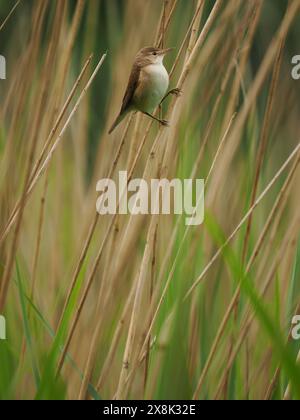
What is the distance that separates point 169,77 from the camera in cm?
134

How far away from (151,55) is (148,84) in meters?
0.06

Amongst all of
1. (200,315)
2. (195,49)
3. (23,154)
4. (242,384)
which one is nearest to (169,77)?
(195,49)

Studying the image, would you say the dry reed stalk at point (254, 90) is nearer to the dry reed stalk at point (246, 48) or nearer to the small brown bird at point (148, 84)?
the dry reed stalk at point (246, 48)

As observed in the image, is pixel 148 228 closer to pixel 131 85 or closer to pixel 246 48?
pixel 131 85

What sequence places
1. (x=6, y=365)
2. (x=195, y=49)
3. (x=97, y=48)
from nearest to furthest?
(x=195, y=49) < (x=6, y=365) < (x=97, y=48)

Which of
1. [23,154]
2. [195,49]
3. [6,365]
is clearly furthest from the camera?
[23,154]

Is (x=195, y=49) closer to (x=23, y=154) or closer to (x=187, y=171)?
(x=187, y=171)

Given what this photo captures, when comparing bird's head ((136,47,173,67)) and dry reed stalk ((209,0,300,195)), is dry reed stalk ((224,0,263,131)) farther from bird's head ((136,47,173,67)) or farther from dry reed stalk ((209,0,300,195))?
bird's head ((136,47,173,67))

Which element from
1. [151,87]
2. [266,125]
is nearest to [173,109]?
[151,87]

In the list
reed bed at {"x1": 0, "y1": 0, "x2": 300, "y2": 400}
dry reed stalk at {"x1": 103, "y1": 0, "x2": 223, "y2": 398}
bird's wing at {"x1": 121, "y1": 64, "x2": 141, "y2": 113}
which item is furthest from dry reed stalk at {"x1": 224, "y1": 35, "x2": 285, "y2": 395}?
bird's wing at {"x1": 121, "y1": 64, "x2": 141, "y2": 113}

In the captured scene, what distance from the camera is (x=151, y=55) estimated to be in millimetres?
Result: 1354

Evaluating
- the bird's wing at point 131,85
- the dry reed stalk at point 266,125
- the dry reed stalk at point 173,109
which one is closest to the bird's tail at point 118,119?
the bird's wing at point 131,85

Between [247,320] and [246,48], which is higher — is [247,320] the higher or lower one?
the lower one
